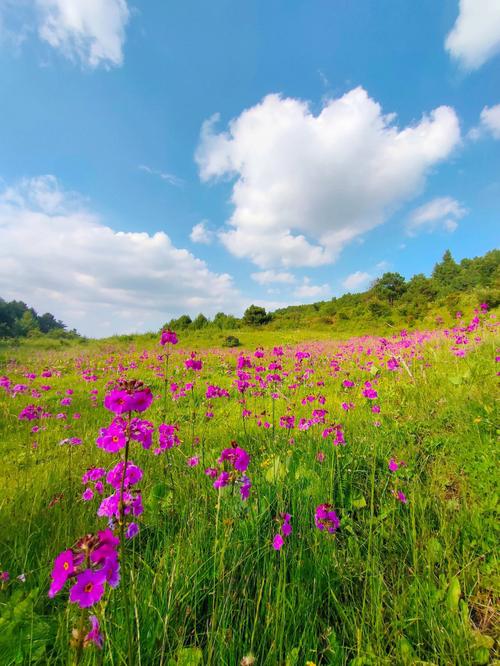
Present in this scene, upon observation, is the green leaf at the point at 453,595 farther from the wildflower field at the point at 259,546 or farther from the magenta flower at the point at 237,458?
the magenta flower at the point at 237,458

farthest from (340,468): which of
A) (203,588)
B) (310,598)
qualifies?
(203,588)

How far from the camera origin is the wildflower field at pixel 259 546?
1.30m

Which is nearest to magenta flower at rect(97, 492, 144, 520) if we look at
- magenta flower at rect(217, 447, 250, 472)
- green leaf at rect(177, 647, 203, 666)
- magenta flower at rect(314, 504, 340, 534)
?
magenta flower at rect(217, 447, 250, 472)

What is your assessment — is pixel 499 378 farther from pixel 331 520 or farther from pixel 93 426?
pixel 93 426

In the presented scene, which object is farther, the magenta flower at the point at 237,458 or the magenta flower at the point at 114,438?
the magenta flower at the point at 237,458

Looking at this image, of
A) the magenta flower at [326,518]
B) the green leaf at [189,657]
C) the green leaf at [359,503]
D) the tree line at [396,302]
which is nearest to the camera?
the green leaf at [189,657]

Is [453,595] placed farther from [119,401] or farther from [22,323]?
[22,323]

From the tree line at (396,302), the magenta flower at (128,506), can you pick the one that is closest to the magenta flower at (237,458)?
the magenta flower at (128,506)

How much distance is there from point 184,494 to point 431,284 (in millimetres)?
62999

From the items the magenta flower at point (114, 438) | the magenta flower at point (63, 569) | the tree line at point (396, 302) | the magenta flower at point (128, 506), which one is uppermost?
the tree line at point (396, 302)

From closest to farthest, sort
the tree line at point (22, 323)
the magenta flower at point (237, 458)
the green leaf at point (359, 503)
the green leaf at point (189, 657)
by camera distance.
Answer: the green leaf at point (189, 657)
the magenta flower at point (237, 458)
the green leaf at point (359, 503)
the tree line at point (22, 323)

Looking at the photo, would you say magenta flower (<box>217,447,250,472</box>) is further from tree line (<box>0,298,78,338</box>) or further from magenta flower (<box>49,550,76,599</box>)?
tree line (<box>0,298,78,338</box>)

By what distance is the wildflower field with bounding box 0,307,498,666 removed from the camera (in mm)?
1300

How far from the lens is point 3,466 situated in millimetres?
3609
